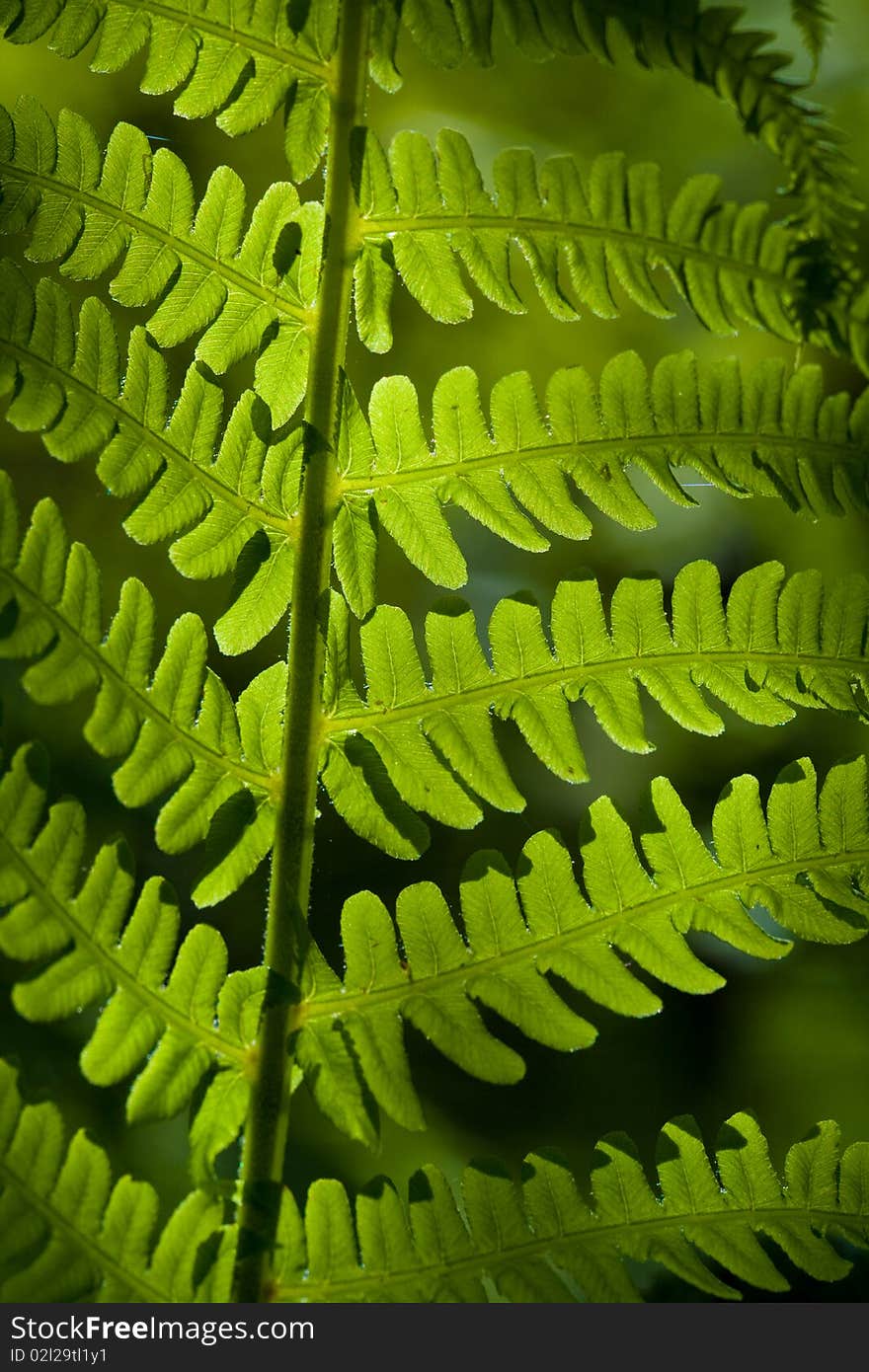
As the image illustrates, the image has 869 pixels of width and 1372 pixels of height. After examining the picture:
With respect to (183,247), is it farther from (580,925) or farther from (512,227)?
(580,925)

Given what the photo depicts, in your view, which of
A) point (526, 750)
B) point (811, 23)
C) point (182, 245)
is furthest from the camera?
point (526, 750)

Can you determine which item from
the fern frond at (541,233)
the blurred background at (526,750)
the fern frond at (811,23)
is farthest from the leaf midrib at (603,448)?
the blurred background at (526,750)

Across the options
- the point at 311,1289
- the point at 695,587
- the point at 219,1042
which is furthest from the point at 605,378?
the point at 311,1289

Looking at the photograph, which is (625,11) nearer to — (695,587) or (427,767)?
(695,587)

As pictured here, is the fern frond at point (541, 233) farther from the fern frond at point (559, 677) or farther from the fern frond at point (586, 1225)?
the fern frond at point (586, 1225)

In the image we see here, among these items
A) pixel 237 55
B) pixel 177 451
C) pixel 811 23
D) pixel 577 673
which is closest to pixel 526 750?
pixel 577 673

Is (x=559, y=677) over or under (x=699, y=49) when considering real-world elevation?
under
